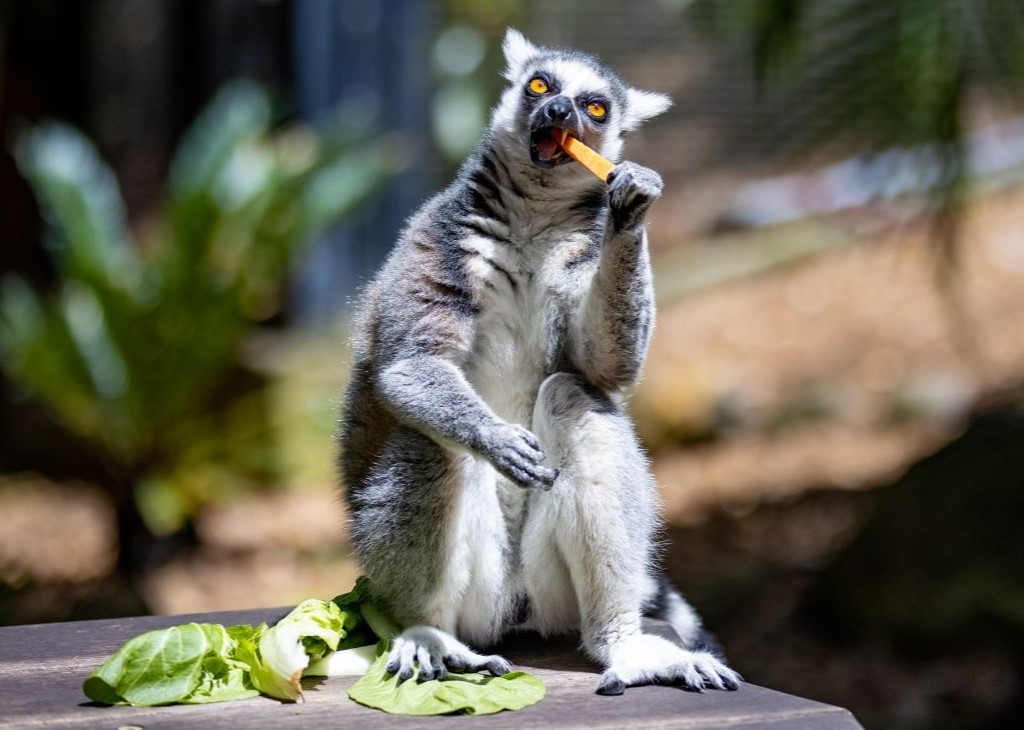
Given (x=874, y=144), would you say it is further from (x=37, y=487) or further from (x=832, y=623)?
(x=37, y=487)

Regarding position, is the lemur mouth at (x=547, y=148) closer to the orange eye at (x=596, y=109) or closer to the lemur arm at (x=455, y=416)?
the orange eye at (x=596, y=109)

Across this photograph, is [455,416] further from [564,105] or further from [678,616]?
[678,616]

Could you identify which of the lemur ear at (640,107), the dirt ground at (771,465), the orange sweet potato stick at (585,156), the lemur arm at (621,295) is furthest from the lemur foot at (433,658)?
the dirt ground at (771,465)

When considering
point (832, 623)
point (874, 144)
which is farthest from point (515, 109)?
point (832, 623)

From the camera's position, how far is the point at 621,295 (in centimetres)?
305

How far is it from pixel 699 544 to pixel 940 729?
2.30 meters

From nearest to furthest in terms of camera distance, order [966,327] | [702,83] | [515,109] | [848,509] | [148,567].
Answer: [515,109], [148,567], [848,509], [966,327], [702,83]

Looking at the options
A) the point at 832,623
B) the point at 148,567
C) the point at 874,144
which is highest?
the point at 874,144

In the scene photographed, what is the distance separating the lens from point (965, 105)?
239 inches

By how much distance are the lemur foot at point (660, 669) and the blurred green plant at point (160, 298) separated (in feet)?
15.2

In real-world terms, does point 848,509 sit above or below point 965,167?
below

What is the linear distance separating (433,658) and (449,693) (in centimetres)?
17

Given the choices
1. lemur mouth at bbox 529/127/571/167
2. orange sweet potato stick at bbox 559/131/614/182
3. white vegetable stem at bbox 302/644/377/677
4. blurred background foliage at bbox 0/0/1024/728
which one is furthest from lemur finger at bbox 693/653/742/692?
blurred background foliage at bbox 0/0/1024/728

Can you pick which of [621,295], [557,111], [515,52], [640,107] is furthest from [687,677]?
[515,52]
